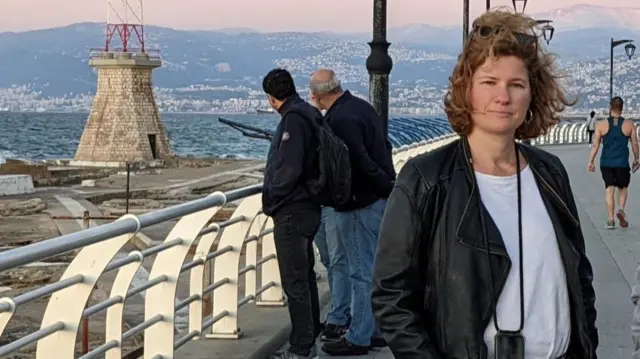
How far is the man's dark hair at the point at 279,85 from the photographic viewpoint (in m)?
7.15

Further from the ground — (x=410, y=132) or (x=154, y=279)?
(x=154, y=279)

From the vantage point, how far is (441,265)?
310 centimetres

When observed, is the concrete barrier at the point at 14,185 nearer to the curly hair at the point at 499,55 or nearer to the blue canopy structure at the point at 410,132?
the blue canopy structure at the point at 410,132

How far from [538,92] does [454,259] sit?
2.12ft

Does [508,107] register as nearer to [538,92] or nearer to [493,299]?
[538,92]

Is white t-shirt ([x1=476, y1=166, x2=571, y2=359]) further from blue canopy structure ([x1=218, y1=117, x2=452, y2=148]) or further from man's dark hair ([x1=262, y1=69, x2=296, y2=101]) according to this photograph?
blue canopy structure ([x1=218, y1=117, x2=452, y2=148])

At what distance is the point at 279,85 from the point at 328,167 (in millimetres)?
607

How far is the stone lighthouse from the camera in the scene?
81500 mm

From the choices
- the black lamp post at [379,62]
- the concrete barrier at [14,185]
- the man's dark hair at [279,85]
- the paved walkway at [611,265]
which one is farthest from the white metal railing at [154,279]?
the concrete barrier at [14,185]

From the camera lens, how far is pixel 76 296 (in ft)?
17.1

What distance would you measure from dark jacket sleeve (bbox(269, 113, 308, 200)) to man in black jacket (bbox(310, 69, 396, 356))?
696 millimetres

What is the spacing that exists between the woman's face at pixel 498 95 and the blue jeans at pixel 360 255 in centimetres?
455

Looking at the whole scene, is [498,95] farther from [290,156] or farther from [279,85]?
[279,85]

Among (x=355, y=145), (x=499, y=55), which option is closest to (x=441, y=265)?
(x=499, y=55)
